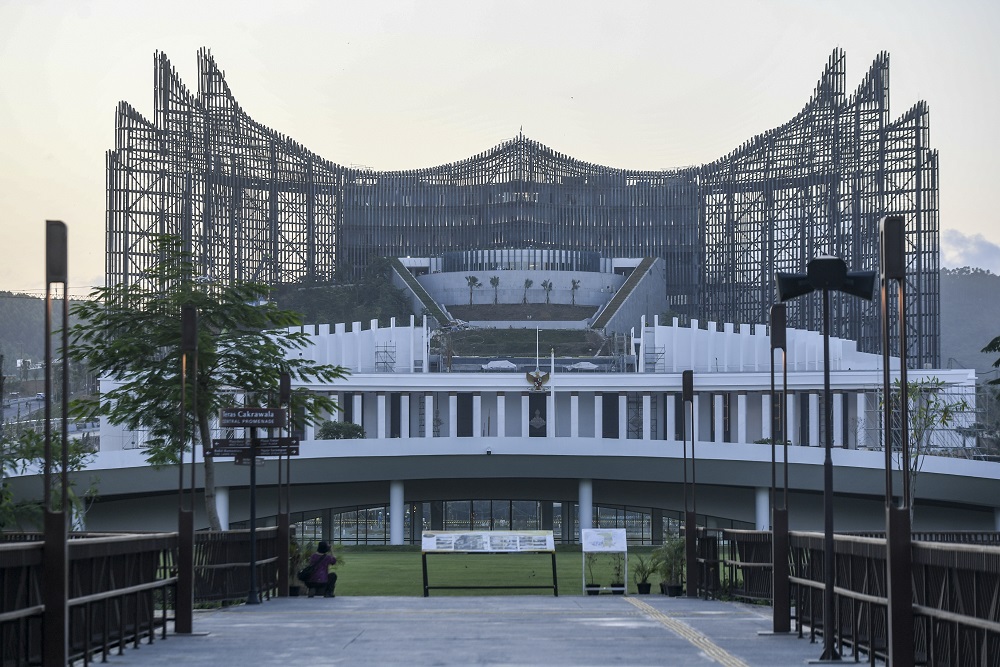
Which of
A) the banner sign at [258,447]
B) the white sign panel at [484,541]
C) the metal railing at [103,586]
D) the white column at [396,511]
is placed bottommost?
the white column at [396,511]

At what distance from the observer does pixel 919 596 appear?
14.2 meters

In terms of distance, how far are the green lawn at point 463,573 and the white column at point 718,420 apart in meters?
34.4

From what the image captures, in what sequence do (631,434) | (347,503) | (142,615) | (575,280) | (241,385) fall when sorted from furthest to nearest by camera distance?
(575,280)
(631,434)
(347,503)
(241,385)
(142,615)

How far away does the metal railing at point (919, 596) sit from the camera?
12664 mm

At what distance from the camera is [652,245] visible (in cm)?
15450

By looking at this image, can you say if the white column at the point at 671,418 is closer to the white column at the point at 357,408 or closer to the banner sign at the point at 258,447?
the white column at the point at 357,408

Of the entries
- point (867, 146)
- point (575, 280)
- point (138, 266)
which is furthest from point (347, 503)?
point (575, 280)

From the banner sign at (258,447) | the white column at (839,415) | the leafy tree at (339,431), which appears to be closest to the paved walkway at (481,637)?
the banner sign at (258,447)

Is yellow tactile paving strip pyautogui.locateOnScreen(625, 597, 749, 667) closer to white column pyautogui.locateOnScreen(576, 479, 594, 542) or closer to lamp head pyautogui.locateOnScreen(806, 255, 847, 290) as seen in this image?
lamp head pyautogui.locateOnScreen(806, 255, 847, 290)

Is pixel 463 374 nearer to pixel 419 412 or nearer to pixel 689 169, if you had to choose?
pixel 419 412

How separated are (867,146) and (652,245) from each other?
35185mm

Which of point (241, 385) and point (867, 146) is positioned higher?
point (867, 146)

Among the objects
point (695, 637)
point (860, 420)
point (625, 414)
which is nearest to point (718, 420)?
point (625, 414)

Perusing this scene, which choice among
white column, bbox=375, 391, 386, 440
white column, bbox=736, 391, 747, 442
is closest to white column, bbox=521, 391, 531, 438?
white column, bbox=375, 391, 386, 440
